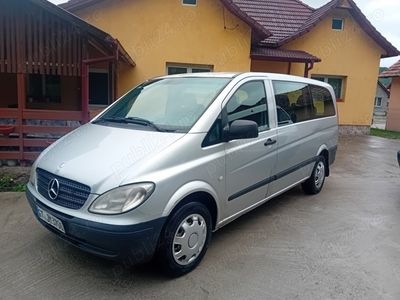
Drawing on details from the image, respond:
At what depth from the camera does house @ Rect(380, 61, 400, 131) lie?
18.1 metres

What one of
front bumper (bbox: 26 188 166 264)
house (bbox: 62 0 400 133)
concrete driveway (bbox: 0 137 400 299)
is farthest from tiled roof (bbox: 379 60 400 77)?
front bumper (bbox: 26 188 166 264)

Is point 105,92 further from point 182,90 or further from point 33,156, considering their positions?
point 182,90

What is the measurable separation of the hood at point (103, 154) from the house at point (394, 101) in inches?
713

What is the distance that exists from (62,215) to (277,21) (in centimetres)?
1391

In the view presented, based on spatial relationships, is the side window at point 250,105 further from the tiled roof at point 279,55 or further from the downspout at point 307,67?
the downspout at point 307,67

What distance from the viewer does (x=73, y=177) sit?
2930mm

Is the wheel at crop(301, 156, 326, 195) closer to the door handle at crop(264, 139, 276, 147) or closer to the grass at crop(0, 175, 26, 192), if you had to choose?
the door handle at crop(264, 139, 276, 147)

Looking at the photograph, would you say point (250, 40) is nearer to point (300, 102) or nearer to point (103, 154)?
point (300, 102)

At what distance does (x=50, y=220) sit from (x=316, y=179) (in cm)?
422

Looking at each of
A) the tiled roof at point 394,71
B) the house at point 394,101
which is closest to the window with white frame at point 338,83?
the tiled roof at point 394,71

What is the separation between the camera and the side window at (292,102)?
4.54 metres

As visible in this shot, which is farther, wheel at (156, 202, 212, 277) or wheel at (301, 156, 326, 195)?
wheel at (301, 156, 326, 195)

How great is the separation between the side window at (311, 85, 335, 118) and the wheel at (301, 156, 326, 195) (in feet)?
2.47

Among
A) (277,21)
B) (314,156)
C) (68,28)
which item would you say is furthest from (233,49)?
(314,156)
